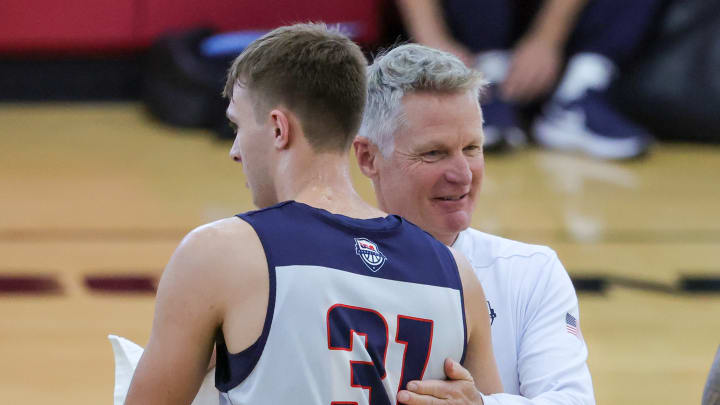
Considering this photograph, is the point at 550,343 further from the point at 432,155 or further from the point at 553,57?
the point at 553,57

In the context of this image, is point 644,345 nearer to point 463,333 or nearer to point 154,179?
point 463,333

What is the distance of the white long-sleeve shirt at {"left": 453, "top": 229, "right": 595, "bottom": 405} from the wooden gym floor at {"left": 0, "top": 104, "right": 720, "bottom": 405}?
1184 mm

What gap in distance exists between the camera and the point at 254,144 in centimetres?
161

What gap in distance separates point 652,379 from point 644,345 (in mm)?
272

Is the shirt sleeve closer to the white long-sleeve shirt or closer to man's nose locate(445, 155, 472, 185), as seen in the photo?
the white long-sleeve shirt

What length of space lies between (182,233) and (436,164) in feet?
8.47

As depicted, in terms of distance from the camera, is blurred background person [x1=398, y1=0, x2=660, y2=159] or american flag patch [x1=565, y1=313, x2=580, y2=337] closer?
american flag patch [x1=565, y1=313, x2=580, y2=337]

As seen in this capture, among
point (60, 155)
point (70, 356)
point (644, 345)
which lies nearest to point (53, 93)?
point (60, 155)

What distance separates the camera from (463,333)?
5.21ft

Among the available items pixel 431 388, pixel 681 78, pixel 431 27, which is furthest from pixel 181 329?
pixel 681 78

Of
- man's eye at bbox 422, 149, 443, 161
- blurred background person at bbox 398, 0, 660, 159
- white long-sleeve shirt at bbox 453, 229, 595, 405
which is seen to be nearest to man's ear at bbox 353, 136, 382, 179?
man's eye at bbox 422, 149, 443, 161

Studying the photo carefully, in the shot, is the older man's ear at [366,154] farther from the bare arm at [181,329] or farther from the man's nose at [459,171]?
the bare arm at [181,329]

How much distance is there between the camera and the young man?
145cm

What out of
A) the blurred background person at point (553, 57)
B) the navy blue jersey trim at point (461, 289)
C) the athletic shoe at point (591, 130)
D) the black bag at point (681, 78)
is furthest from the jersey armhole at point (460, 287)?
the black bag at point (681, 78)
